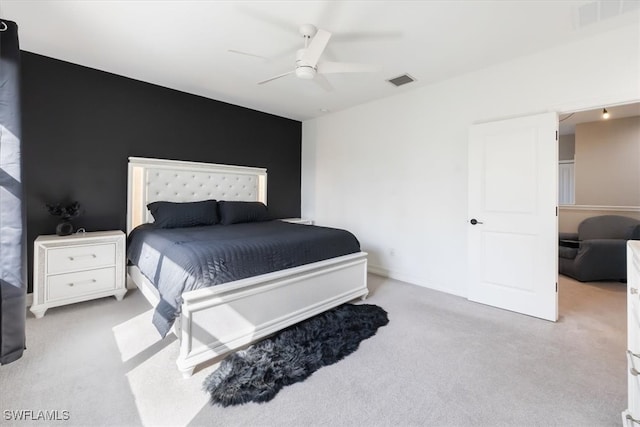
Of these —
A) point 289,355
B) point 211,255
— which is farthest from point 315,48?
point 289,355

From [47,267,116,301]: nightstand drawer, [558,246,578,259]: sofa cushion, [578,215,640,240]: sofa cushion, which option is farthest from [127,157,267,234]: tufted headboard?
[578,215,640,240]: sofa cushion

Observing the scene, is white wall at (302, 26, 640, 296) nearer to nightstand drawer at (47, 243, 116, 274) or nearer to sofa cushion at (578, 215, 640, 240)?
sofa cushion at (578, 215, 640, 240)

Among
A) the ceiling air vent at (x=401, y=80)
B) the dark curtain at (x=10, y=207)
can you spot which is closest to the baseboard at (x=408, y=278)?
the ceiling air vent at (x=401, y=80)

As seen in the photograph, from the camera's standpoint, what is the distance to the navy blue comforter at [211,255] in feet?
6.20

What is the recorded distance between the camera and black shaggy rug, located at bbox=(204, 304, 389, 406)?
163 centimetres

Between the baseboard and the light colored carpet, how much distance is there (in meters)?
0.75

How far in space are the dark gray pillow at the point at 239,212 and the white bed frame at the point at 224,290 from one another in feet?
1.43

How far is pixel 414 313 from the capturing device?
278 cm

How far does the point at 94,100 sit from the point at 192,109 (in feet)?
3.48

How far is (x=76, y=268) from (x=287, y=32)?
2.96m

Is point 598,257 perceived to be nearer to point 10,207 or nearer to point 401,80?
point 401,80

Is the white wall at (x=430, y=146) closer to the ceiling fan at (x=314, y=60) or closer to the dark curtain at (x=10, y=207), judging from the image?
the ceiling fan at (x=314, y=60)

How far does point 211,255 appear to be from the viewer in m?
2.00

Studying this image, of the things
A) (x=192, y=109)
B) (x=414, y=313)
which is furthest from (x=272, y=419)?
(x=192, y=109)
